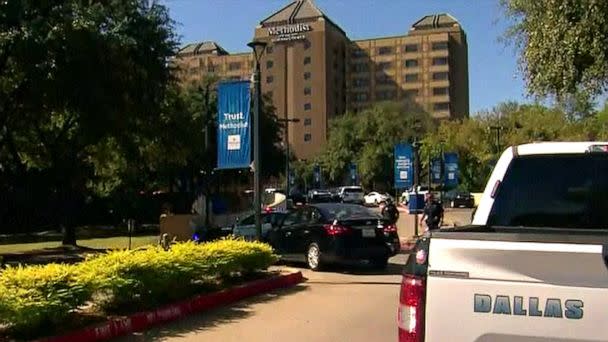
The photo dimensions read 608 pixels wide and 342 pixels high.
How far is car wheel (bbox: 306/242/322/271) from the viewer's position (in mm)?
16531

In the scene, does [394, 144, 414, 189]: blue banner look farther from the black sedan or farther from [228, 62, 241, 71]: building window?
[228, 62, 241, 71]: building window

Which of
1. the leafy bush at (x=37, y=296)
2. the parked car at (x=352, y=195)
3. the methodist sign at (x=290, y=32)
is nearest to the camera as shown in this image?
the leafy bush at (x=37, y=296)

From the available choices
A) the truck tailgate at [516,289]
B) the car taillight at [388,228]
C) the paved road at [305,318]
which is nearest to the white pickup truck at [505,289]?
the truck tailgate at [516,289]

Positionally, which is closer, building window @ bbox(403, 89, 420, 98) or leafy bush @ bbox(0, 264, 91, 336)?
leafy bush @ bbox(0, 264, 91, 336)

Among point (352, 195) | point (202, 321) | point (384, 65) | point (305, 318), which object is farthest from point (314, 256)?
point (384, 65)

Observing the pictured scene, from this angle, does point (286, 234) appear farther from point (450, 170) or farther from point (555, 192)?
point (450, 170)

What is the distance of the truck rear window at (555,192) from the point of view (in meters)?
5.22

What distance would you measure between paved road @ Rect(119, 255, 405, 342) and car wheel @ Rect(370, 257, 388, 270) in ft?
8.30

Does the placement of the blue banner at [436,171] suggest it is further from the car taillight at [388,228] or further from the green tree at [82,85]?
the car taillight at [388,228]

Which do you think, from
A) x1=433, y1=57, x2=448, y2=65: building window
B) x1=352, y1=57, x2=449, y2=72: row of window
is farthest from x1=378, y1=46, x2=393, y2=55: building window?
x1=433, y1=57, x2=448, y2=65: building window

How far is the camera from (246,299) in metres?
12.0

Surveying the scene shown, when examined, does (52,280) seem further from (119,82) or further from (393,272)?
(119,82)

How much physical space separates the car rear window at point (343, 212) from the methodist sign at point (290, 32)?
412 ft

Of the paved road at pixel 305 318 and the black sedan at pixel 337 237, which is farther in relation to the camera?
the black sedan at pixel 337 237
